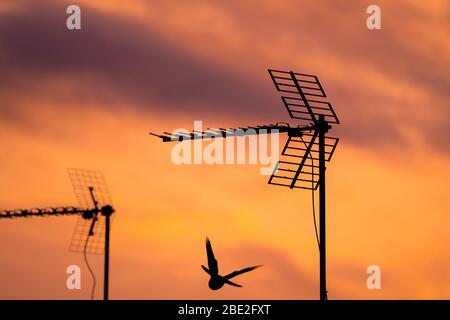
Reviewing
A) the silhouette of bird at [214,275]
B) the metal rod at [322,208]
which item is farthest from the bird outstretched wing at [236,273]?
the metal rod at [322,208]

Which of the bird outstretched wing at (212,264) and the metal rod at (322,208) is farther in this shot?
the bird outstretched wing at (212,264)

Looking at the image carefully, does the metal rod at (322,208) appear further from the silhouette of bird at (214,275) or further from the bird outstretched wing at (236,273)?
the silhouette of bird at (214,275)

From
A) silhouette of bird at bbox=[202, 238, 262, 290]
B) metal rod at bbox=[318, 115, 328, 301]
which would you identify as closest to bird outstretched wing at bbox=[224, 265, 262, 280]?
silhouette of bird at bbox=[202, 238, 262, 290]

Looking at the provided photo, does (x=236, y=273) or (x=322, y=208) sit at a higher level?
(x=322, y=208)

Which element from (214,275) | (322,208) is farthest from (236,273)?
(322,208)

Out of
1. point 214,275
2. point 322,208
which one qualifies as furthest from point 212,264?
point 322,208

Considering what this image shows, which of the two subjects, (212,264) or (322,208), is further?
(212,264)

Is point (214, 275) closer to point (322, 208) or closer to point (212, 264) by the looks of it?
point (212, 264)

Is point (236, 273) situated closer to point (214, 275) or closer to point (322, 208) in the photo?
point (214, 275)

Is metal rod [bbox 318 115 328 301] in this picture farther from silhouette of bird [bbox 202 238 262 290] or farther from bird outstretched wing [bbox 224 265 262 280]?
silhouette of bird [bbox 202 238 262 290]

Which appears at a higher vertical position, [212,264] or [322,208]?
[322,208]

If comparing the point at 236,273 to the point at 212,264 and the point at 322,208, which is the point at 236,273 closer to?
the point at 212,264

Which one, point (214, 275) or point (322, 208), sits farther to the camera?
point (214, 275)
